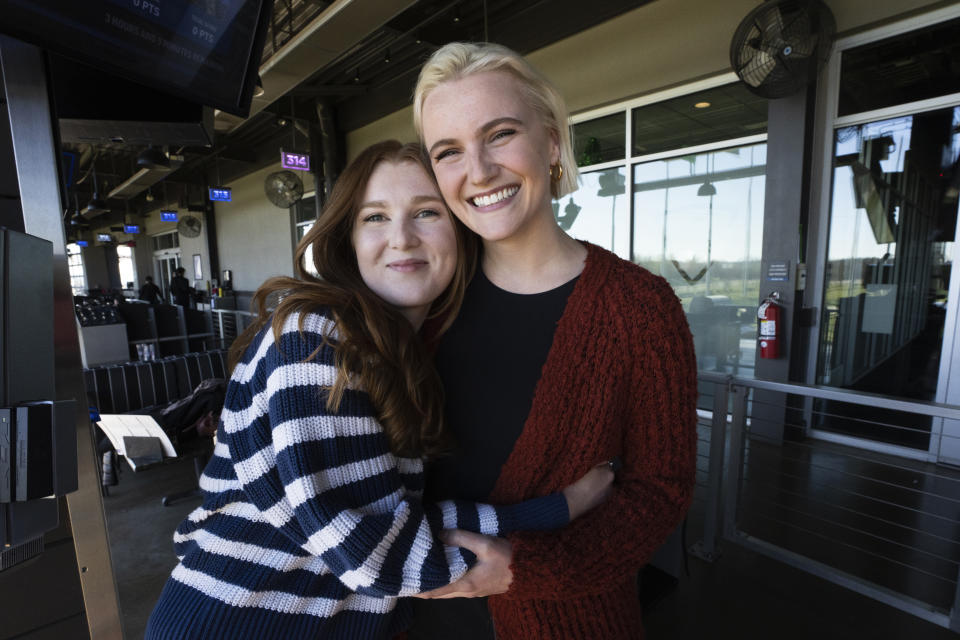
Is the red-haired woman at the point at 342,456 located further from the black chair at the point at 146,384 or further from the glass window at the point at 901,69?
the glass window at the point at 901,69

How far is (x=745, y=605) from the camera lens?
1952 mm

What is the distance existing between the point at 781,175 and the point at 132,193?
13.8 meters

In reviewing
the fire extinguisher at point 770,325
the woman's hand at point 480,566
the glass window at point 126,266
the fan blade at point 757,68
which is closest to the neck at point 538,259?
the woman's hand at point 480,566

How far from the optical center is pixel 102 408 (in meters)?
3.15

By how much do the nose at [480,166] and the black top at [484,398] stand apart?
9.6 inches

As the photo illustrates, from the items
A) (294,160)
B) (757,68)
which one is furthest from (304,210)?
(757,68)

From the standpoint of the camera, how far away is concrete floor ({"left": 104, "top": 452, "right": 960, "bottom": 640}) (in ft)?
5.95

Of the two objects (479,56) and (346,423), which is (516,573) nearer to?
(346,423)

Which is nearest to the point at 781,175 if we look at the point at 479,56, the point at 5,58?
the point at 479,56

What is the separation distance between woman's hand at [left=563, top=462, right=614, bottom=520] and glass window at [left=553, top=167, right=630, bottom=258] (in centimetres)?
402

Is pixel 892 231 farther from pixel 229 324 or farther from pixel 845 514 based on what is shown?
pixel 229 324

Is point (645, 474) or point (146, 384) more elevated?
point (645, 474)

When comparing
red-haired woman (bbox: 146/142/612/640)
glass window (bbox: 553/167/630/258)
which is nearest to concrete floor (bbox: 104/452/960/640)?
red-haired woman (bbox: 146/142/612/640)

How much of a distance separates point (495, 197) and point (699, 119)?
393cm
